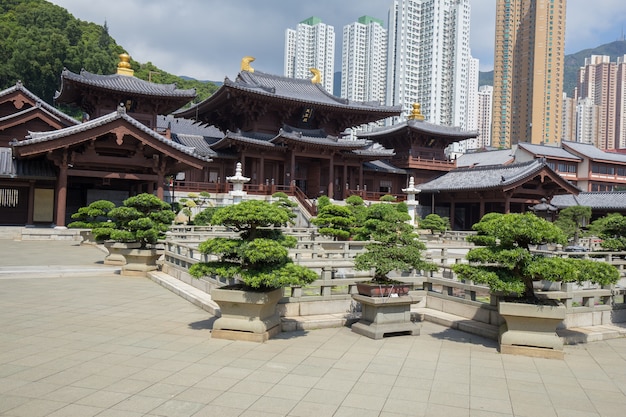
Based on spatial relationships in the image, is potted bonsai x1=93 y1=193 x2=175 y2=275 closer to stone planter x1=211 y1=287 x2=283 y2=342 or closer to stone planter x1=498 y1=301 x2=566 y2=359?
stone planter x1=211 y1=287 x2=283 y2=342

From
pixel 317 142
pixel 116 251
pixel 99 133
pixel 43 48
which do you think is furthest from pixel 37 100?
pixel 43 48

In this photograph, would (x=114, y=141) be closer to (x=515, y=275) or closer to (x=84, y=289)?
(x=84, y=289)

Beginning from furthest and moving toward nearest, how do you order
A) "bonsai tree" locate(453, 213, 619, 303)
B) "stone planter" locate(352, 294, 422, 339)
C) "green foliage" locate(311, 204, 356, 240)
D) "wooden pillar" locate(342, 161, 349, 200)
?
"wooden pillar" locate(342, 161, 349, 200), "green foliage" locate(311, 204, 356, 240), "stone planter" locate(352, 294, 422, 339), "bonsai tree" locate(453, 213, 619, 303)

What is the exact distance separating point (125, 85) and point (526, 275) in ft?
113

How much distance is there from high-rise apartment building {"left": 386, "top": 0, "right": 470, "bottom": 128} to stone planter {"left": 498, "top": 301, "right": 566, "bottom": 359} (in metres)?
113

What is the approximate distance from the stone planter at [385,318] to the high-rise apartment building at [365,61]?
409 ft

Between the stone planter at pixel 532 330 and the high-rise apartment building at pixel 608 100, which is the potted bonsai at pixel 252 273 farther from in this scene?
the high-rise apartment building at pixel 608 100

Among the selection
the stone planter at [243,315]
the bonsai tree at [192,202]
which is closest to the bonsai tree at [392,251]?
the stone planter at [243,315]

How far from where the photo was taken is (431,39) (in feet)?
380

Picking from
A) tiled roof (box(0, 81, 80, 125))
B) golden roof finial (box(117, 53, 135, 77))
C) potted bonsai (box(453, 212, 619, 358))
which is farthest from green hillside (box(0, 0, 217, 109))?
potted bonsai (box(453, 212, 619, 358))

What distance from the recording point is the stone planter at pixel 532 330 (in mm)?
8086

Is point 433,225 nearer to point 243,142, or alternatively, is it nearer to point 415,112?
point 243,142

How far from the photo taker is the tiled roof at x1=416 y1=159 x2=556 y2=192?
37.5 m

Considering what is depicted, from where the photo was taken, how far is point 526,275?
335 inches
